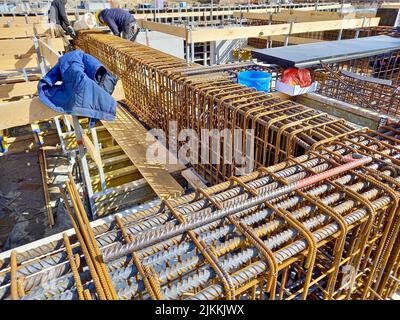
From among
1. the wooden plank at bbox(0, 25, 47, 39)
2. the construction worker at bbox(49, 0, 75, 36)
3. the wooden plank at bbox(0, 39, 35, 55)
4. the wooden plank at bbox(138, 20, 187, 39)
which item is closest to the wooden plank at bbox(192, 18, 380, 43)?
the wooden plank at bbox(138, 20, 187, 39)

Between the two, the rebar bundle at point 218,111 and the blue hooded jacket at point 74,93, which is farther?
the rebar bundle at point 218,111

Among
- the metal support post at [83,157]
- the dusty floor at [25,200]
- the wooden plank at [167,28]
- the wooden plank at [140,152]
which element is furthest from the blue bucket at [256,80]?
the dusty floor at [25,200]

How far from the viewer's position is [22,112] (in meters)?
3.99

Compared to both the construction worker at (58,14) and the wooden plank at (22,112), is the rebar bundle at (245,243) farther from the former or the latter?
the construction worker at (58,14)

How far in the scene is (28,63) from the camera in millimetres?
9180

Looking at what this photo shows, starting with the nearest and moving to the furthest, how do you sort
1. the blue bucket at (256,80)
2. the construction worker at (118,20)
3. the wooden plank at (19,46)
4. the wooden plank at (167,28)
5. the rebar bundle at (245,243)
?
the rebar bundle at (245,243) → the blue bucket at (256,80) → the wooden plank at (19,46) → the wooden plank at (167,28) → the construction worker at (118,20)

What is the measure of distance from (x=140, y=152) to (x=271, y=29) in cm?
827

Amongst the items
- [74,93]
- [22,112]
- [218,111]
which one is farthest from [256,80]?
[22,112]

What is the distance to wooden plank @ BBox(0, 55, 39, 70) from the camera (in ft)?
28.1

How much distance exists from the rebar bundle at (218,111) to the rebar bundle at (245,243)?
68 centimetres

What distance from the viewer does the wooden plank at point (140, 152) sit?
5.56 meters
